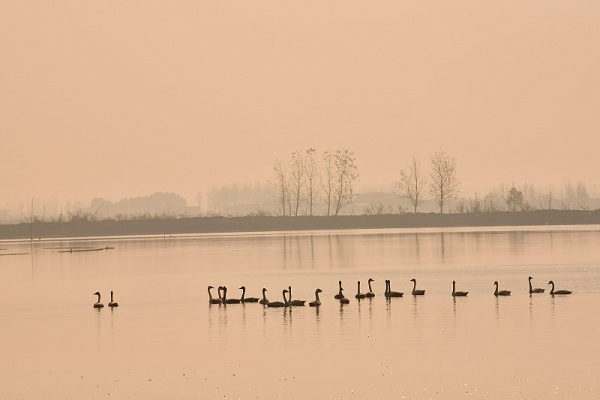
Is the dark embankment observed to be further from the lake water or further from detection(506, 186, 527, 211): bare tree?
the lake water

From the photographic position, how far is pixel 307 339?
2811cm

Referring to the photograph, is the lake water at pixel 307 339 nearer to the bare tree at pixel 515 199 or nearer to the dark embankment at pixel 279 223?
the dark embankment at pixel 279 223

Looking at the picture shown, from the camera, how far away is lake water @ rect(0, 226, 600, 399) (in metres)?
20.9

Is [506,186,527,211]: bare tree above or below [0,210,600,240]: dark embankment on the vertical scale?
above

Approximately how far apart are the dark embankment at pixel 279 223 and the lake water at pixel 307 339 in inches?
3703

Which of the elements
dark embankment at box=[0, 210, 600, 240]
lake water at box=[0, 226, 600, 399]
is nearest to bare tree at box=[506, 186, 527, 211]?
dark embankment at box=[0, 210, 600, 240]

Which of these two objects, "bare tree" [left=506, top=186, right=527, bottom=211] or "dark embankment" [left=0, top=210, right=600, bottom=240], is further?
"bare tree" [left=506, top=186, right=527, bottom=211]

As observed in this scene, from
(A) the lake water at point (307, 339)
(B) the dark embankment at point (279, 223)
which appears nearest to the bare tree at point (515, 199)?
(B) the dark embankment at point (279, 223)

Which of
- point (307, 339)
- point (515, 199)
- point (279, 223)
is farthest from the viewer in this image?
point (279, 223)

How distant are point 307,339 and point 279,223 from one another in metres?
129

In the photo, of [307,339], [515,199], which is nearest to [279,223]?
[515,199]

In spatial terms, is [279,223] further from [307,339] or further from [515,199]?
[307,339]

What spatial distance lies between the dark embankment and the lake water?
309 ft

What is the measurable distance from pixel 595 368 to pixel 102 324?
68.3ft
